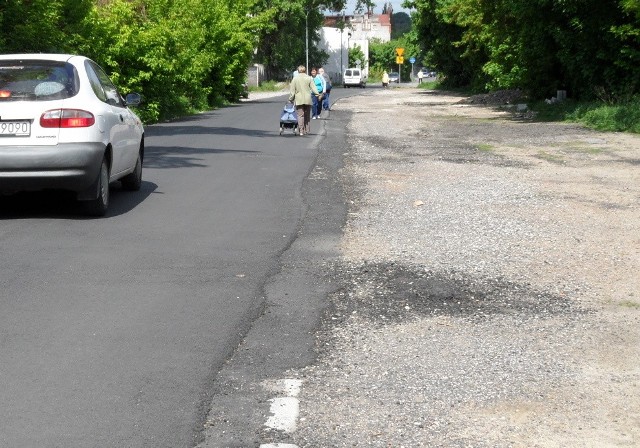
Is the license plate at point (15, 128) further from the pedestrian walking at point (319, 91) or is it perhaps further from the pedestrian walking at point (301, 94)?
the pedestrian walking at point (319, 91)

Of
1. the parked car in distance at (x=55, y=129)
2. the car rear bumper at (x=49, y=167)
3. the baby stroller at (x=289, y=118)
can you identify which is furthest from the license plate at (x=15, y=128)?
the baby stroller at (x=289, y=118)

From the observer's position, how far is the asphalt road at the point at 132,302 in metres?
5.09

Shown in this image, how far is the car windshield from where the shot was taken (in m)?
11.1

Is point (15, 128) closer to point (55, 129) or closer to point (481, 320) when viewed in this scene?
point (55, 129)

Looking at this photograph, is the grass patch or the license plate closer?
the license plate

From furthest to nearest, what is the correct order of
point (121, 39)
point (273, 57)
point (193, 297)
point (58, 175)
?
point (273, 57), point (121, 39), point (58, 175), point (193, 297)

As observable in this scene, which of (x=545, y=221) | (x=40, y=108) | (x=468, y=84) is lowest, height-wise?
(x=468, y=84)

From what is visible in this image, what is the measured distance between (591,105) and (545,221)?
20.8 metres

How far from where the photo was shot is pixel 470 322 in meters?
6.93

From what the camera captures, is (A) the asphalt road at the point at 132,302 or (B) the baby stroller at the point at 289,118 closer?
(A) the asphalt road at the point at 132,302

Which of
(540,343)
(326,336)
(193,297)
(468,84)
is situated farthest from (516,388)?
(468,84)

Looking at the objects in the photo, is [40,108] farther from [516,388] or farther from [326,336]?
[516,388]

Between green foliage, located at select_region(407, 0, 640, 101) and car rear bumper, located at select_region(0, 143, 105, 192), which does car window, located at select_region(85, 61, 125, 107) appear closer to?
car rear bumper, located at select_region(0, 143, 105, 192)

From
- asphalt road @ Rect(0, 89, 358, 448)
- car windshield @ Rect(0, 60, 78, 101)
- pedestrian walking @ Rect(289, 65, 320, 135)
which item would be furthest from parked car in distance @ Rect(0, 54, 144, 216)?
pedestrian walking @ Rect(289, 65, 320, 135)
